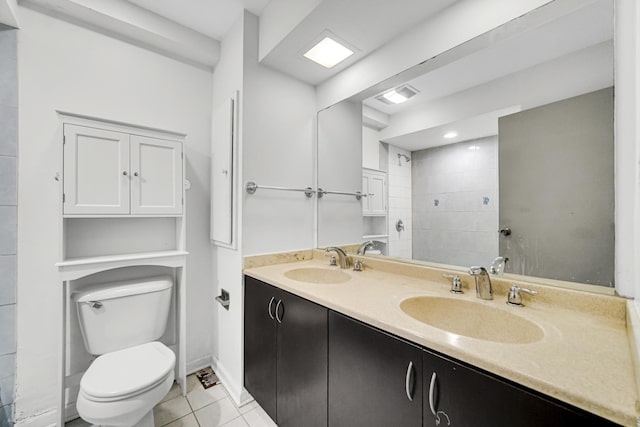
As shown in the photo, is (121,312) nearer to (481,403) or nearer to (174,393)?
(174,393)

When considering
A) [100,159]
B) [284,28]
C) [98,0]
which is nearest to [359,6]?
[284,28]

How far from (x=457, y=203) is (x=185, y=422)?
75.6 inches

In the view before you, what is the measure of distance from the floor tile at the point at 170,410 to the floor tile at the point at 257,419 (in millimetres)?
364

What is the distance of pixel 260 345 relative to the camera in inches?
57.9

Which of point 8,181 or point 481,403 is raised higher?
point 8,181

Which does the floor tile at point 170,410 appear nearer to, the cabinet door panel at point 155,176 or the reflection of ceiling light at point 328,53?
the cabinet door panel at point 155,176

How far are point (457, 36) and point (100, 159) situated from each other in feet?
6.35

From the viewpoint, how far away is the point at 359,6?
1.28m

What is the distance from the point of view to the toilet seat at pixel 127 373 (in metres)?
1.13

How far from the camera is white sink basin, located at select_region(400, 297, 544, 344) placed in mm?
864

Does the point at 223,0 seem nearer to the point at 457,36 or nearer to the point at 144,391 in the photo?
the point at 457,36

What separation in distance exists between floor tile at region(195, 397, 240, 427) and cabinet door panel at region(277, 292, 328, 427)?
1.33 ft

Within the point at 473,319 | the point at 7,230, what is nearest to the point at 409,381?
the point at 473,319

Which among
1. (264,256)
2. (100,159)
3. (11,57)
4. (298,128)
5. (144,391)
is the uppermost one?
(11,57)
